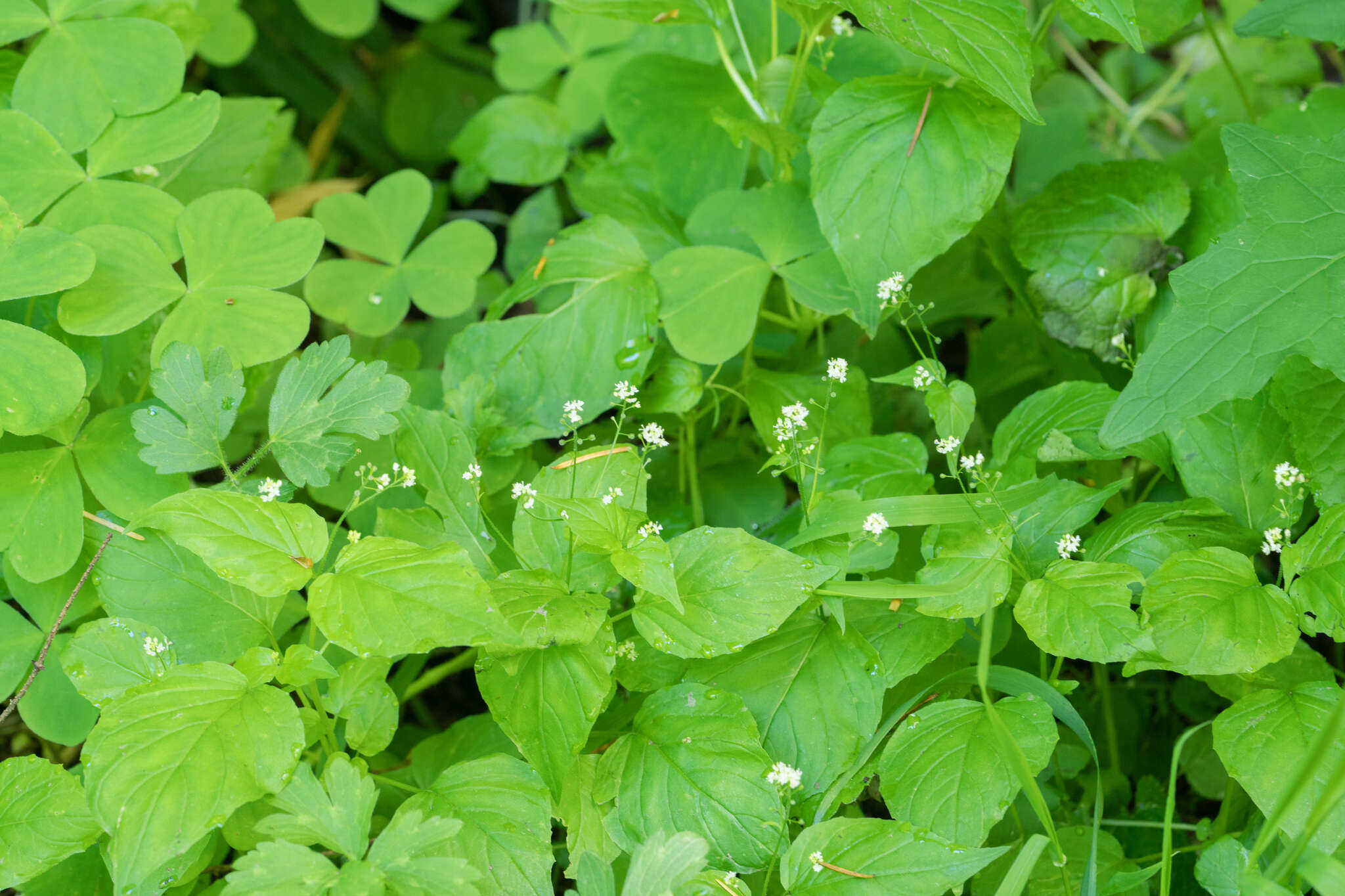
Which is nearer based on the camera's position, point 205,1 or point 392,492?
point 392,492

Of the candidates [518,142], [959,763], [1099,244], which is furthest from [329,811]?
[518,142]

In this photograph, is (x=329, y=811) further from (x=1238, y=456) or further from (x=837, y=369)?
(x=1238, y=456)

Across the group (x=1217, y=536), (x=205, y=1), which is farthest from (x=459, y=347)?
(x=205, y=1)

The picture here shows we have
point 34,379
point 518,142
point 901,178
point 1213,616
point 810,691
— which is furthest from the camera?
point 518,142

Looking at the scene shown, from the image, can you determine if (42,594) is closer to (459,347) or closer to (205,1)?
(459,347)

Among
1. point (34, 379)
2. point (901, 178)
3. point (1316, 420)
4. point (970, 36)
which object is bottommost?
point (34, 379)

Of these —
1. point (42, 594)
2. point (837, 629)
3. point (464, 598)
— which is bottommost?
point (42, 594)

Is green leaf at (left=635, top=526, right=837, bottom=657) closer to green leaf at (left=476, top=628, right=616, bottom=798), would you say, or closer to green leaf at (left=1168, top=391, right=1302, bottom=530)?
green leaf at (left=476, top=628, right=616, bottom=798)
